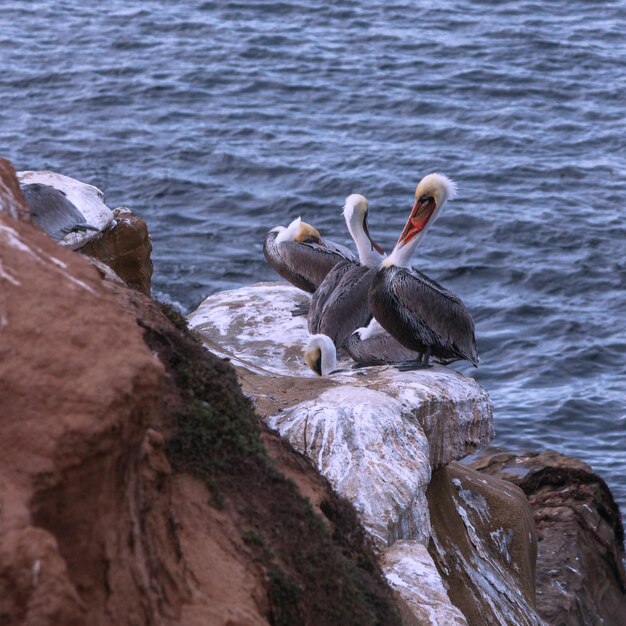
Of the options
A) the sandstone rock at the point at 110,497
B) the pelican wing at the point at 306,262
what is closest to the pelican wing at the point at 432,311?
the pelican wing at the point at 306,262

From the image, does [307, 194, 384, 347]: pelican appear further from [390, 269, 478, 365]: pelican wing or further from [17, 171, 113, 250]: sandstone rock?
[17, 171, 113, 250]: sandstone rock

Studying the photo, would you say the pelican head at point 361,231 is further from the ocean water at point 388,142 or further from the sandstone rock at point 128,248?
the sandstone rock at point 128,248

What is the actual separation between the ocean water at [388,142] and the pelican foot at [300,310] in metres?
2.02

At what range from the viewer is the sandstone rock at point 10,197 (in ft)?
10.4

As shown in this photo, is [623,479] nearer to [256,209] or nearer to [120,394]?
[256,209]

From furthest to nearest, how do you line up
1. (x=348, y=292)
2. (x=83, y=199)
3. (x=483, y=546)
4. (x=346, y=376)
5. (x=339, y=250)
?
(x=339, y=250)
(x=348, y=292)
(x=83, y=199)
(x=346, y=376)
(x=483, y=546)

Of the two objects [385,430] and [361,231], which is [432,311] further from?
[385,430]

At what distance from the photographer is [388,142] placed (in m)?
15.2

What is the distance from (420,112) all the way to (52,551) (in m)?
14.1

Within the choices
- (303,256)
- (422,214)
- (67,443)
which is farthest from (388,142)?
(67,443)

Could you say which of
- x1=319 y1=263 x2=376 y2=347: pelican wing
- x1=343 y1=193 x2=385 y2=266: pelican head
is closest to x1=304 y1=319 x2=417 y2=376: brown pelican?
x1=319 y1=263 x2=376 y2=347: pelican wing

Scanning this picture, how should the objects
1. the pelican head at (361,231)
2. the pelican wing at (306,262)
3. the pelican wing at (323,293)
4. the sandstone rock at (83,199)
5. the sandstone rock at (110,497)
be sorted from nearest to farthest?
the sandstone rock at (110,497) < the sandstone rock at (83,199) < the pelican wing at (323,293) < the pelican head at (361,231) < the pelican wing at (306,262)

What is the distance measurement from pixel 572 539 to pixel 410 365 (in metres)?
1.60

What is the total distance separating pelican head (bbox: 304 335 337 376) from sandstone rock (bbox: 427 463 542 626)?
1203 mm
